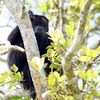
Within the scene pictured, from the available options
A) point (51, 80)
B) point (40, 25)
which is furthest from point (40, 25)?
Answer: point (51, 80)

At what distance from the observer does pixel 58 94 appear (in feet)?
6.78

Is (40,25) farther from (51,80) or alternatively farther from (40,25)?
(51,80)

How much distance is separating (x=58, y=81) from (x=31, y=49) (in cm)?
46

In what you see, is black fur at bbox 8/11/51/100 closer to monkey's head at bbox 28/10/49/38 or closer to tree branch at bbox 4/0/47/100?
monkey's head at bbox 28/10/49/38

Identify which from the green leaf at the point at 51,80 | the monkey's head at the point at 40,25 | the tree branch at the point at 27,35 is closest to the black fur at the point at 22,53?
the monkey's head at the point at 40,25

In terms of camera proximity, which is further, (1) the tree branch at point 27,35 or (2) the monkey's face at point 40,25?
(2) the monkey's face at point 40,25

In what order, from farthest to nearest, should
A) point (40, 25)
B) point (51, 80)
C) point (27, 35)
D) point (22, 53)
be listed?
1. point (40, 25)
2. point (22, 53)
3. point (27, 35)
4. point (51, 80)

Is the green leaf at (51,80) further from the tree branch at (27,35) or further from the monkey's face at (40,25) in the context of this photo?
the monkey's face at (40,25)

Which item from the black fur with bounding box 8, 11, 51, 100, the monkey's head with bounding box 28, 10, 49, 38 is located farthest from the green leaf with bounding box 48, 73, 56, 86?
the monkey's head with bounding box 28, 10, 49, 38

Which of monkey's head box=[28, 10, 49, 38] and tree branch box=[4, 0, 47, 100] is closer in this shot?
tree branch box=[4, 0, 47, 100]

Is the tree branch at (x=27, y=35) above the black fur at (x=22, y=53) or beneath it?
above

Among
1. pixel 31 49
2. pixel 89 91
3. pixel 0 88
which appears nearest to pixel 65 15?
pixel 0 88

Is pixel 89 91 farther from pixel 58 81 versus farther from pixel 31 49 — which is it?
pixel 31 49

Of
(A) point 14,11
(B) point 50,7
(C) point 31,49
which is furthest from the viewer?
(B) point 50,7
